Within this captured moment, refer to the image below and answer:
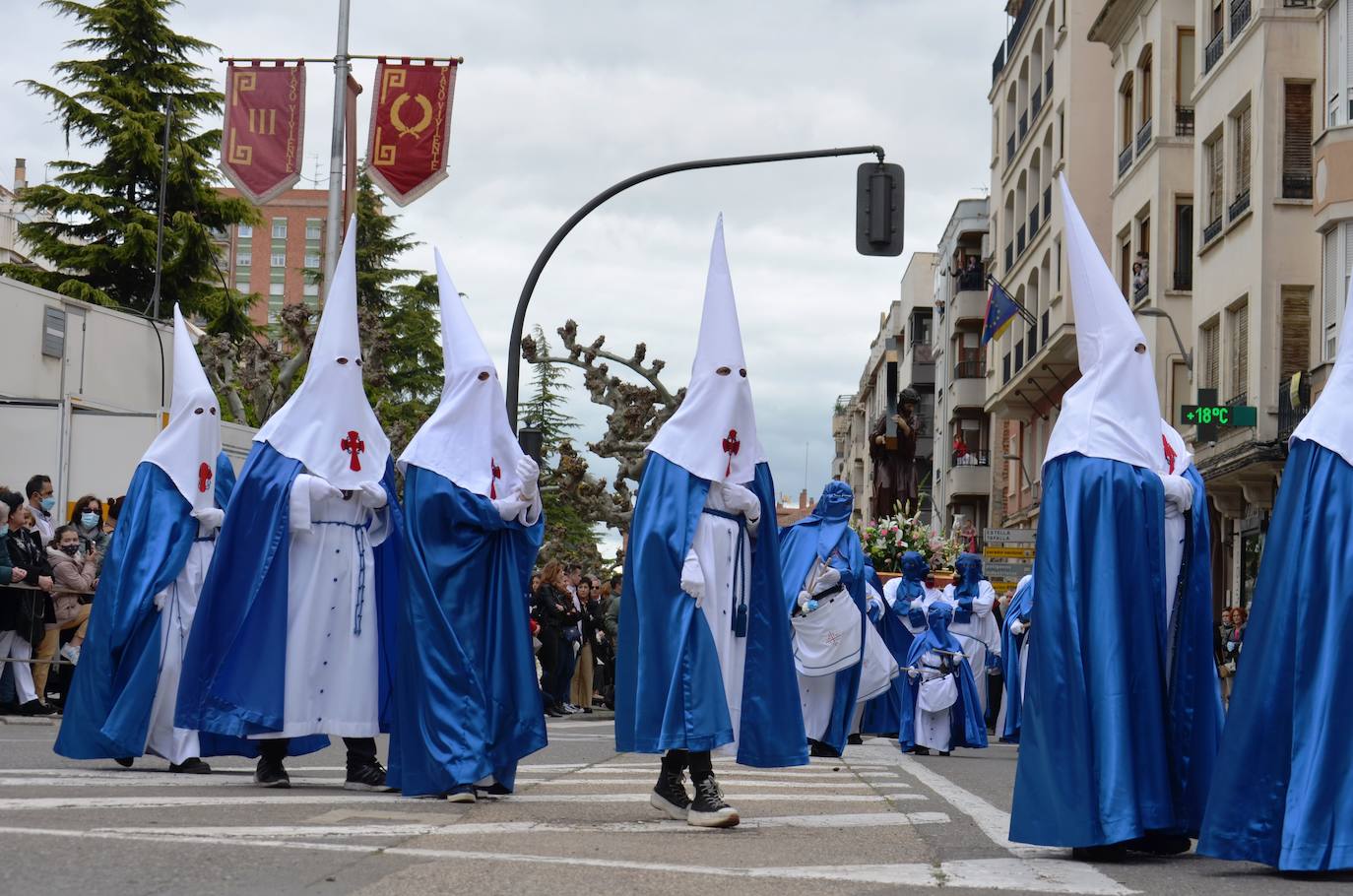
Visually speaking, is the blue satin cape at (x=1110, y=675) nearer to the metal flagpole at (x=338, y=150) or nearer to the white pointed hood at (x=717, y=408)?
the white pointed hood at (x=717, y=408)

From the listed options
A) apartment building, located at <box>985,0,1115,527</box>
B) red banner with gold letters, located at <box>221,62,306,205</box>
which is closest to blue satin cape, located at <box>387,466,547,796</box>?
red banner with gold letters, located at <box>221,62,306,205</box>

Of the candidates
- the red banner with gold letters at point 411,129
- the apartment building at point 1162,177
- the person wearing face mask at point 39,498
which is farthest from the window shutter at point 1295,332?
the person wearing face mask at point 39,498

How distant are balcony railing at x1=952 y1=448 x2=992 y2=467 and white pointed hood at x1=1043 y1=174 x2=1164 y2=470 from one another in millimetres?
61727

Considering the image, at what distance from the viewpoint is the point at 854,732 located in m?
20.8

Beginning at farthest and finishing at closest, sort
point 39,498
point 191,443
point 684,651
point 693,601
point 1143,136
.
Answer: point 1143,136 < point 39,498 < point 191,443 < point 693,601 < point 684,651

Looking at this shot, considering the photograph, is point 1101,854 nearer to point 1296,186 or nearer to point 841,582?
point 841,582

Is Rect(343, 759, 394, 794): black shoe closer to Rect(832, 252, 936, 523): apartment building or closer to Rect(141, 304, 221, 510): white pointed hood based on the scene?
Rect(141, 304, 221, 510): white pointed hood

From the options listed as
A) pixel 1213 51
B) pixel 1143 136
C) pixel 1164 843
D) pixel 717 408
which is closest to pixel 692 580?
pixel 717 408

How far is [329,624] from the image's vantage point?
36.0 ft

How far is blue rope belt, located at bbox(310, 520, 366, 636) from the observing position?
11.0m

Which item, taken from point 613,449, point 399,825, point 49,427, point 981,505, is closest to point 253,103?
point 49,427

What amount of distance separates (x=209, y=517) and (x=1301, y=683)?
7348mm

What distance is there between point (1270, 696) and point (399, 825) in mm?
3381

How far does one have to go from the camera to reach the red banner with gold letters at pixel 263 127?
84.1 ft
